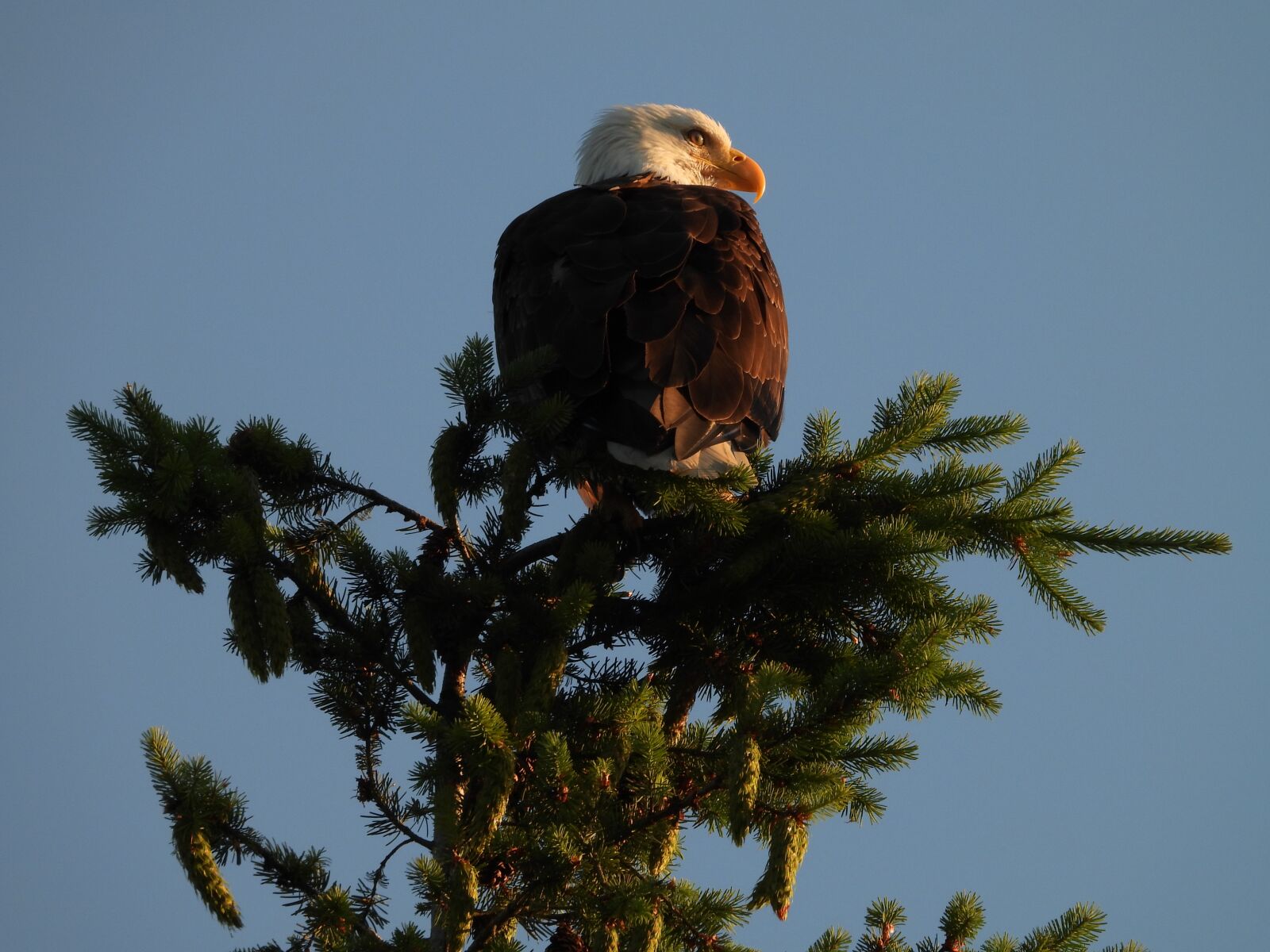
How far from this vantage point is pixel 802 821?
305 cm

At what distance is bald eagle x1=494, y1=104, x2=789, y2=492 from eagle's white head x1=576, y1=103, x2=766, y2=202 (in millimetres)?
1335

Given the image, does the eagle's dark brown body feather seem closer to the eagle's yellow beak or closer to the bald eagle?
the bald eagle

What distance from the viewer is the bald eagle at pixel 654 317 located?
4.39m

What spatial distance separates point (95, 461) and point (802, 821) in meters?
1.98

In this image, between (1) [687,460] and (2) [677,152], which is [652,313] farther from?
(2) [677,152]

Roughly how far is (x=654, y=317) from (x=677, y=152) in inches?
129

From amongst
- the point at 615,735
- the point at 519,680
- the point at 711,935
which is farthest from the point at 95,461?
the point at 711,935

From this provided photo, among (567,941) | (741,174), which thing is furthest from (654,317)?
(741,174)

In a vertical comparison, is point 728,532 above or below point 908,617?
above

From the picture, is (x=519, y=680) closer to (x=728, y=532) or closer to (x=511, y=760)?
(x=511, y=760)

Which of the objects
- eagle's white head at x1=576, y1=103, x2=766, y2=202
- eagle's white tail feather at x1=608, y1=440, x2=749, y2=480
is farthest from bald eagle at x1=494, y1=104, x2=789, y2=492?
eagle's white head at x1=576, y1=103, x2=766, y2=202

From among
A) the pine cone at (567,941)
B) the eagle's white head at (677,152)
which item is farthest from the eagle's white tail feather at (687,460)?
the eagle's white head at (677,152)

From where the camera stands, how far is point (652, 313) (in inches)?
183

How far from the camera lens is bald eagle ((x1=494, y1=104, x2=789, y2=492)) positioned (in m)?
4.39
